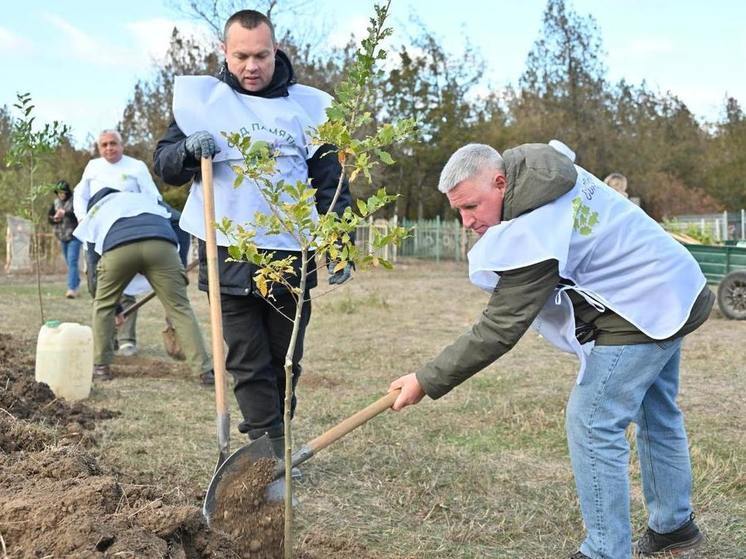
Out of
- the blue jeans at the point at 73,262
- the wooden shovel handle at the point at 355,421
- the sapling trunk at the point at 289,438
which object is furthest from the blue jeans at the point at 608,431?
the blue jeans at the point at 73,262

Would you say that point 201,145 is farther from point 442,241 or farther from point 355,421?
point 442,241

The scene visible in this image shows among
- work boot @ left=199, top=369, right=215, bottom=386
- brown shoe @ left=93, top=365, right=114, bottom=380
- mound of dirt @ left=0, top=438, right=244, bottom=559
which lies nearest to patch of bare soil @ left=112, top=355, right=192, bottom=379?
brown shoe @ left=93, top=365, right=114, bottom=380

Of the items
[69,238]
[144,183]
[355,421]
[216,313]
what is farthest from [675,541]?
[69,238]

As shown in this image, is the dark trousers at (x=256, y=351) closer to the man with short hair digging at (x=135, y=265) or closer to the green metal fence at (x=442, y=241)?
the man with short hair digging at (x=135, y=265)

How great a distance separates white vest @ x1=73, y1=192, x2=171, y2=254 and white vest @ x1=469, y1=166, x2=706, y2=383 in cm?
417

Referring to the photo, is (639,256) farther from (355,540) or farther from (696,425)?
(696,425)

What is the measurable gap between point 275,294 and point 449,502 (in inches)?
47.9

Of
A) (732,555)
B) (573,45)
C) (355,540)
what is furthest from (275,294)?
(573,45)

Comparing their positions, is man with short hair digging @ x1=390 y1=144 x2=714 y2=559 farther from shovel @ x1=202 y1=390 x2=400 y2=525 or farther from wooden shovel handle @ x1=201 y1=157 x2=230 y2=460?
wooden shovel handle @ x1=201 y1=157 x2=230 y2=460

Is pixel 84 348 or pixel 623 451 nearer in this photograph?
pixel 623 451

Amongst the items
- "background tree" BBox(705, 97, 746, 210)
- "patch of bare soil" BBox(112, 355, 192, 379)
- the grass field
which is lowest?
the grass field

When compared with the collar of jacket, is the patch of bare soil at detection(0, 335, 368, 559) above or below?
below

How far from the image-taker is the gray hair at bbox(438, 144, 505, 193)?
2.75 meters

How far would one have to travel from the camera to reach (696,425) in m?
5.27
